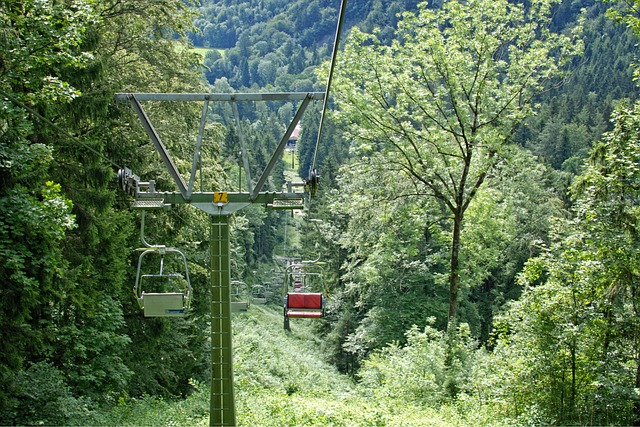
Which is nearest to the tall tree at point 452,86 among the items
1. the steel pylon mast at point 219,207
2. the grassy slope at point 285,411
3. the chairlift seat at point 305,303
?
the grassy slope at point 285,411

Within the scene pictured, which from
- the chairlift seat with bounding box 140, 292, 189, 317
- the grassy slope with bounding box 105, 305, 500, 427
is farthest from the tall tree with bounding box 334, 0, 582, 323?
the chairlift seat with bounding box 140, 292, 189, 317

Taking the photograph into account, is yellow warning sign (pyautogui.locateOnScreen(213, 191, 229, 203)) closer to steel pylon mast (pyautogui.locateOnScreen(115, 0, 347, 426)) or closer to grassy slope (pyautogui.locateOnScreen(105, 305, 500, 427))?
steel pylon mast (pyautogui.locateOnScreen(115, 0, 347, 426))

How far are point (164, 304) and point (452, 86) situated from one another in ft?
36.4

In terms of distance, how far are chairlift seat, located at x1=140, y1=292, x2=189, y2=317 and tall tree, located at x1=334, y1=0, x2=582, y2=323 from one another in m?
9.98

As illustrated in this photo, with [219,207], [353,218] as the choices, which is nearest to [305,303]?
[219,207]

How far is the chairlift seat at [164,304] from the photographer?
410 inches

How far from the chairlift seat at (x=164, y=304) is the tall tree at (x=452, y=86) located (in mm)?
9977

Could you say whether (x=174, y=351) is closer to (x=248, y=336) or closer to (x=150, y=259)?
(x=150, y=259)

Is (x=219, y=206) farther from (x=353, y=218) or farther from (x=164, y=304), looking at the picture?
(x=353, y=218)

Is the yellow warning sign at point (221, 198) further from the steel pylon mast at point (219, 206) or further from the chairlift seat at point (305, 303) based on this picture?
the chairlift seat at point (305, 303)

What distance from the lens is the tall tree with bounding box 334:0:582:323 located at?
18.2m

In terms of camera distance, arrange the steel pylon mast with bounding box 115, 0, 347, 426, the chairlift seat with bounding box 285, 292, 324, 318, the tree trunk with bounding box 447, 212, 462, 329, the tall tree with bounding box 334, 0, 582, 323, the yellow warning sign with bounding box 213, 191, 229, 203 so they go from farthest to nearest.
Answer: the tree trunk with bounding box 447, 212, 462, 329 → the tall tree with bounding box 334, 0, 582, 323 → the chairlift seat with bounding box 285, 292, 324, 318 → the yellow warning sign with bounding box 213, 191, 229, 203 → the steel pylon mast with bounding box 115, 0, 347, 426

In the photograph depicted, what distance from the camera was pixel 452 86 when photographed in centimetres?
Answer: 1866

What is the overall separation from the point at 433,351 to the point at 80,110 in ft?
35.0
